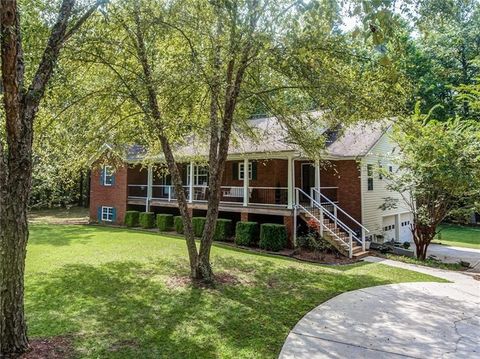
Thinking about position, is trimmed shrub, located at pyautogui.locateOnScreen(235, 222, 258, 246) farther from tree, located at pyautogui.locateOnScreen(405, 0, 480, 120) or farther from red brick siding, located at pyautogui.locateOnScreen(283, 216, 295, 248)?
tree, located at pyautogui.locateOnScreen(405, 0, 480, 120)

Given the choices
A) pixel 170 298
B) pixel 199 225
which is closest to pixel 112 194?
pixel 199 225

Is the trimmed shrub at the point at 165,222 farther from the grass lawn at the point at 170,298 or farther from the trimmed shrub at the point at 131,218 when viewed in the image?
the grass lawn at the point at 170,298

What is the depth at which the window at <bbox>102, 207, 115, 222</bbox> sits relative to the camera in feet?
70.5

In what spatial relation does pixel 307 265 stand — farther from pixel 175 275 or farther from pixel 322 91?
pixel 322 91

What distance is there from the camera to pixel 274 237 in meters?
13.7

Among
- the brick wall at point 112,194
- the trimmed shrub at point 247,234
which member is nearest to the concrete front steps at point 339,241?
the trimmed shrub at point 247,234

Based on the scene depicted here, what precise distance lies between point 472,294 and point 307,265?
452 cm

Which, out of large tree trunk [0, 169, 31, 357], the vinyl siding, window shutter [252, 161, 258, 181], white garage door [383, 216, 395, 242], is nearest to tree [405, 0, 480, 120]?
the vinyl siding

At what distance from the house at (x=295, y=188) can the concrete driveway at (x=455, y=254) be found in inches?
90.1

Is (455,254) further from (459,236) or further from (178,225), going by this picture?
(178,225)

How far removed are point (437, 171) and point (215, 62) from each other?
30.1ft

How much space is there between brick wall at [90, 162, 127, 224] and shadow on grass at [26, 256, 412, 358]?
10.8 meters

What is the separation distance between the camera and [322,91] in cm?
812

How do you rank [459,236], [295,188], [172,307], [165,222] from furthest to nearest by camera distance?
[459,236] < [165,222] < [295,188] < [172,307]
